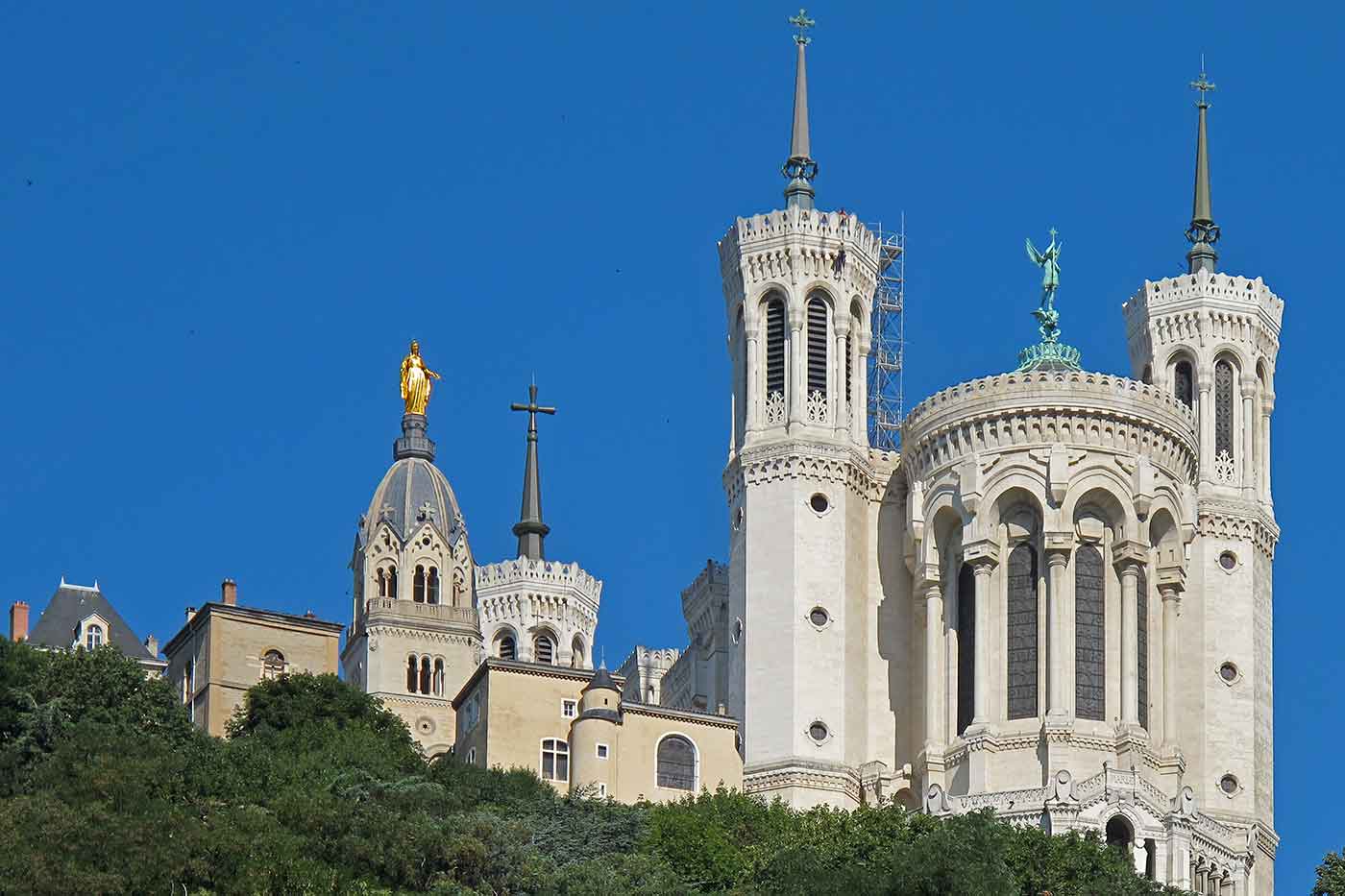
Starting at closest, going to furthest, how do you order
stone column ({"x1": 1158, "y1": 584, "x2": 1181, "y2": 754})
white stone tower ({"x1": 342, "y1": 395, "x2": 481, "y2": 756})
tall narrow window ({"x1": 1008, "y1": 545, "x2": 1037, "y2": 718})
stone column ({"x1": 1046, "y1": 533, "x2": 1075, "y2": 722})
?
1. stone column ({"x1": 1046, "y1": 533, "x2": 1075, "y2": 722})
2. tall narrow window ({"x1": 1008, "y1": 545, "x2": 1037, "y2": 718})
3. stone column ({"x1": 1158, "y1": 584, "x2": 1181, "y2": 754})
4. white stone tower ({"x1": 342, "y1": 395, "x2": 481, "y2": 756})

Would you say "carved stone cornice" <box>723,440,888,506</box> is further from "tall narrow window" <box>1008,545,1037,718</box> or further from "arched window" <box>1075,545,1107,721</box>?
"arched window" <box>1075,545,1107,721</box>

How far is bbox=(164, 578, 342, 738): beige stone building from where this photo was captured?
4483 inches

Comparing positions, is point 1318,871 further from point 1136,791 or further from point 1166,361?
point 1166,361

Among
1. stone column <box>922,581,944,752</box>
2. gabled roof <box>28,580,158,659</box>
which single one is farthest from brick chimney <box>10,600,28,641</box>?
stone column <box>922,581,944,752</box>

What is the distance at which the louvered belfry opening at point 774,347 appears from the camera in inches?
4697

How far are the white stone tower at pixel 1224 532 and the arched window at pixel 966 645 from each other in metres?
5.58

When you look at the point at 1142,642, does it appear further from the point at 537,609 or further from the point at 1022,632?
the point at 537,609

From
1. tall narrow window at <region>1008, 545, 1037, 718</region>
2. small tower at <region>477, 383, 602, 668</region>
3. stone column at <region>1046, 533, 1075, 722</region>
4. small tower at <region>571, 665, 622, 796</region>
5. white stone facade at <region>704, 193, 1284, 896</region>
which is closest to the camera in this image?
small tower at <region>571, 665, 622, 796</region>

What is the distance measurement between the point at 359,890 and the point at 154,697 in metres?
17.0

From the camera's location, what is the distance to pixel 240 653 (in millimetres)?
114375

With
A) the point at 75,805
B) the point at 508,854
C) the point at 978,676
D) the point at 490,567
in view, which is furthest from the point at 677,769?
the point at 490,567

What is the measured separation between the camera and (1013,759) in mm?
111812

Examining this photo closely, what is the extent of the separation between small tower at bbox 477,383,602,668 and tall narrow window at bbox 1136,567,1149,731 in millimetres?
36061

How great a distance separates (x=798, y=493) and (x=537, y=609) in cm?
3319
